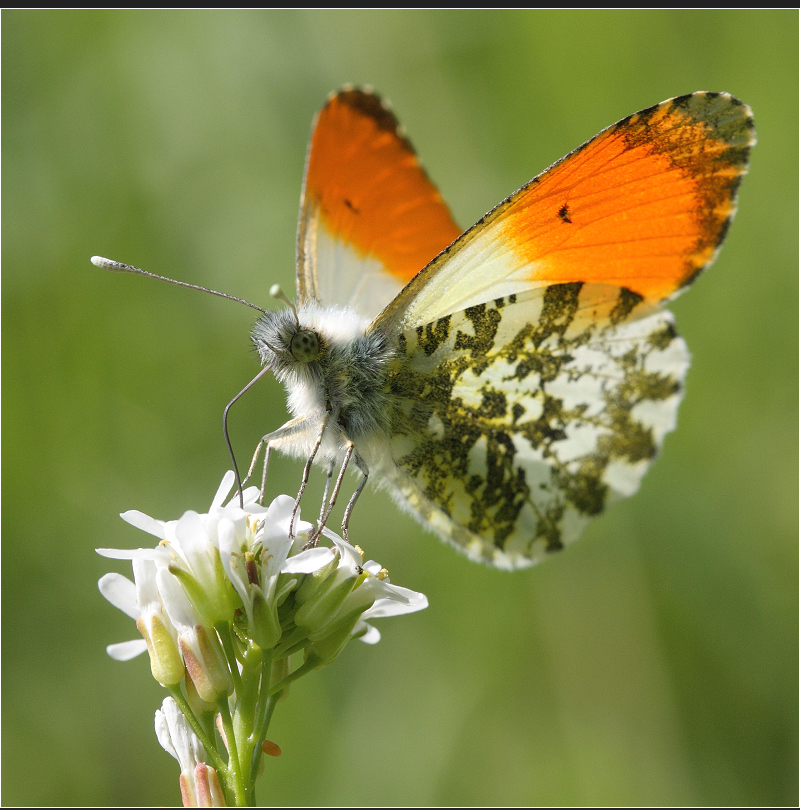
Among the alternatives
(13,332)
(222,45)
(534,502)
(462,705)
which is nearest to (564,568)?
(462,705)

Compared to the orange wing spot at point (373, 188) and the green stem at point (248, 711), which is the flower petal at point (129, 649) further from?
the orange wing spot at point (373, 188)

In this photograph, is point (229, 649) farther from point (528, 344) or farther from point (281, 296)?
point (528, 344)

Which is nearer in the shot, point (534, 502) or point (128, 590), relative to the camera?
point (128, 590)

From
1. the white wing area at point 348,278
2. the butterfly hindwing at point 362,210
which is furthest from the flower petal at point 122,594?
the white wing area at point 348,278

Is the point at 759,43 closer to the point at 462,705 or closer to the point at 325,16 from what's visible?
the point at 325,16

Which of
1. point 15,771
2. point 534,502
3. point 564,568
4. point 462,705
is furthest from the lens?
point 564,568

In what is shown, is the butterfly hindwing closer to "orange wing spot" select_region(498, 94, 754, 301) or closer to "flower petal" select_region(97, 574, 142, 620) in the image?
"orange wing spot" select_region(498, 94, 754, 301)

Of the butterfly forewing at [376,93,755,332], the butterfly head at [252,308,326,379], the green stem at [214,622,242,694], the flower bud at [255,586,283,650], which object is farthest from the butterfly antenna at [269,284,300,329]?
the green stem at [214,622,242,694]
